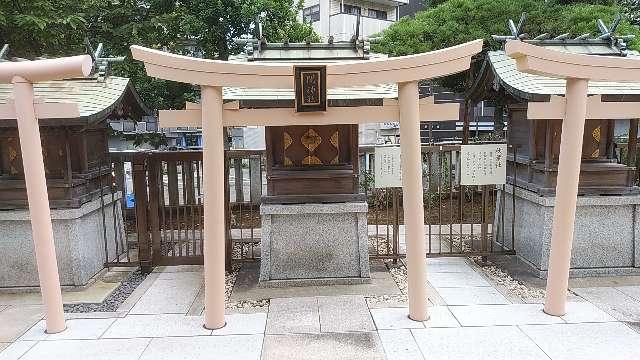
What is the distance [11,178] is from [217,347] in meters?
4.88

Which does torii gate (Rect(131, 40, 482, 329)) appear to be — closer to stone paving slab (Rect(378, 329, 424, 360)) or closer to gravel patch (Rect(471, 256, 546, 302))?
stone paving slab (Rect(378, 329, 424, 360))

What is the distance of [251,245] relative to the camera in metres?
9.42

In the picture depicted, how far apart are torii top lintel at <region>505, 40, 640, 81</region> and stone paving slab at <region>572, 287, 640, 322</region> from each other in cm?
323

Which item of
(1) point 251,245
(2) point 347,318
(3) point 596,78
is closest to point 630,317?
(3) point 596,78

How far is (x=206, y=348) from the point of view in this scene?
5.31 m

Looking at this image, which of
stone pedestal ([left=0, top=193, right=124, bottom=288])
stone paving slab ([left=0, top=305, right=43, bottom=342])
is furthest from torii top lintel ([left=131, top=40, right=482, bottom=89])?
stone paving slab ([left=0, top=305, right=43, bottom=342])

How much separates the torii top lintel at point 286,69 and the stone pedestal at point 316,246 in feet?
7.98

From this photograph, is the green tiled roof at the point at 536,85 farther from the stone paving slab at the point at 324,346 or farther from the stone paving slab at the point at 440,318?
the stone paving slab at the point at 324,346

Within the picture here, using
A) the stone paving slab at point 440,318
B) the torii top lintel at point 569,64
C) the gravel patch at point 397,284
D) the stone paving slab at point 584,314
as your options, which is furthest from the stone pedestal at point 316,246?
the torii top lintel at point 569,64

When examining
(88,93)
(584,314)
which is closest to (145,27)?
(88,93)

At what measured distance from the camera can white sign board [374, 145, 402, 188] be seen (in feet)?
25.9

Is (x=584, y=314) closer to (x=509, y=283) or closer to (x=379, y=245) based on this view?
(x=509, y=283)

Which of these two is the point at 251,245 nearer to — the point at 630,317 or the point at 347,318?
the point at 347,318

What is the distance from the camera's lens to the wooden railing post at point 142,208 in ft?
25.2
